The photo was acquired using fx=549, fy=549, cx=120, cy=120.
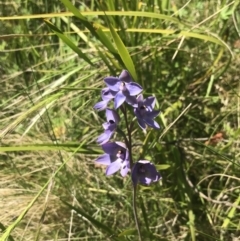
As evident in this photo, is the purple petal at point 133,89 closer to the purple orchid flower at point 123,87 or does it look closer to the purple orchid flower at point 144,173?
the purple orchid flower at point 123,87

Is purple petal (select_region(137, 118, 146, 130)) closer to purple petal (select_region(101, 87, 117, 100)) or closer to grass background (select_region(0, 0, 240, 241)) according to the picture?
purple petal (select_region(101, 87, 117, 100))

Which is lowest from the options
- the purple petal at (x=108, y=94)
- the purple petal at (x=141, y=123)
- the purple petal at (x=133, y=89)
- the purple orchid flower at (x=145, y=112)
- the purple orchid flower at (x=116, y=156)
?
the purple orchid flower at (x=116, y=156)

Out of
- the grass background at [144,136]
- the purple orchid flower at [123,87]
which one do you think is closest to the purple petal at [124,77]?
the purple orchid flower at [123,87]

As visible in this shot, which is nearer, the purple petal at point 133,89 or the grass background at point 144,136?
the purple petal at point 133,89

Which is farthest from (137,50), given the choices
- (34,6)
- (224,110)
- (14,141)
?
(34,6)

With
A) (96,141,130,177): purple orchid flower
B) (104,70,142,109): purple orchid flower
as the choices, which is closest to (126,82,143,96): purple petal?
(104,70,142,109): purple orchid flower

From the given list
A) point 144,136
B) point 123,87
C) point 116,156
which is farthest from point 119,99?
point 144,136

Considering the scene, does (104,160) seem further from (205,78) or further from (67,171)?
(205,78)

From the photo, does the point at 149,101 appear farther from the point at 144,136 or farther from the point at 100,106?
the point at 144,136
